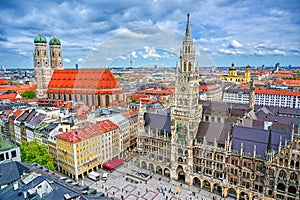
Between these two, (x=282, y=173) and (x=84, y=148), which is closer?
(x=282, y=173)

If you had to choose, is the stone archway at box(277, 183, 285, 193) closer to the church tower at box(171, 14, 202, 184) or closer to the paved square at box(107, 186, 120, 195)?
the church tower at box(171, 14, 202, 184)

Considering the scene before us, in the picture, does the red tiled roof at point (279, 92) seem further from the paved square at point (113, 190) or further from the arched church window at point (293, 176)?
the paved square at point (113, 190)

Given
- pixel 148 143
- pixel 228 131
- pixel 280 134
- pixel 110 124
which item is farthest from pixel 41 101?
pixel 280 134

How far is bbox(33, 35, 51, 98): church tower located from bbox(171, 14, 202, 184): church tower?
425ft

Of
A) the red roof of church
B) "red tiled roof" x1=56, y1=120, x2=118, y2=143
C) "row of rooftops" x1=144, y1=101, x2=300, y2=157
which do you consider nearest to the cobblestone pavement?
"red tiled roof" x1=56, y1=120, x2=118, y2=143

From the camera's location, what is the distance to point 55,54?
548 feet

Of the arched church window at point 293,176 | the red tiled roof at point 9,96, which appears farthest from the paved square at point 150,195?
the red tiled roof at point 9,96

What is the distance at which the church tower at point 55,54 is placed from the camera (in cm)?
16525

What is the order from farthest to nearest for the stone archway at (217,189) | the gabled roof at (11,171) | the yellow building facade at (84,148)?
the yellow building facade at (84,148) < the stone archway at (217,189) < the gabled roof at (11,171)

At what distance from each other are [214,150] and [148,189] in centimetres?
2077

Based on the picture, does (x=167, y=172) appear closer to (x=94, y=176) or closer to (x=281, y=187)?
(x=94, y=176)

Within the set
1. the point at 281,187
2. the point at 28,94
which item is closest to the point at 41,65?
the point at 28,94

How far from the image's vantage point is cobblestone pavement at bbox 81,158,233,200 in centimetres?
5673

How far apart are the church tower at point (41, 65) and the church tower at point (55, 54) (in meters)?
7.24
